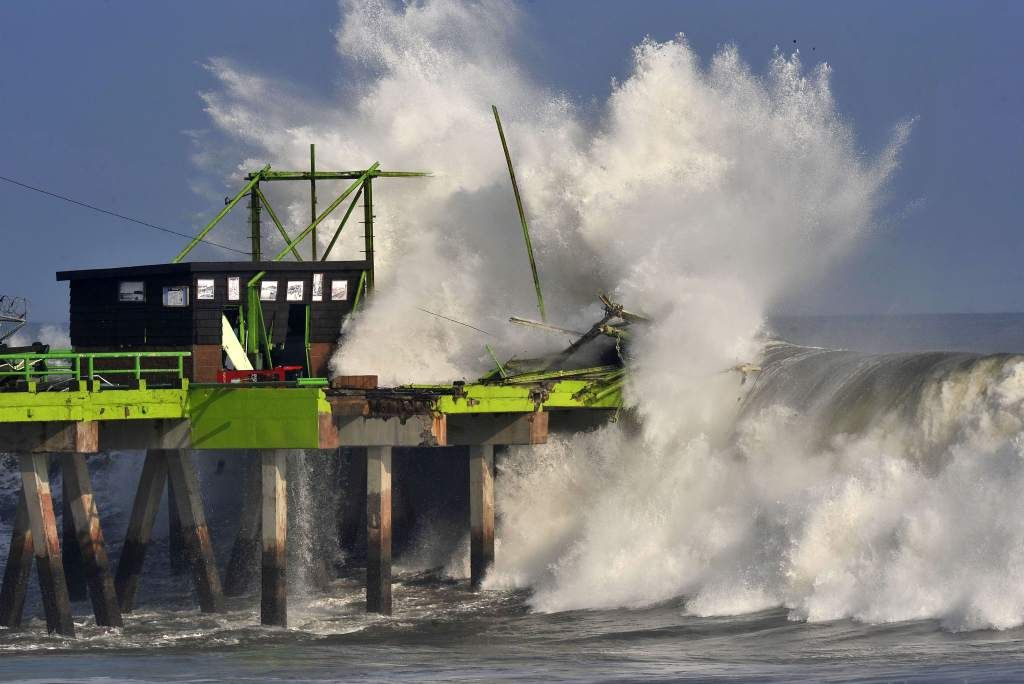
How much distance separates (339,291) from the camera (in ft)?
148

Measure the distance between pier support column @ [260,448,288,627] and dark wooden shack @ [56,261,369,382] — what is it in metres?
8.82

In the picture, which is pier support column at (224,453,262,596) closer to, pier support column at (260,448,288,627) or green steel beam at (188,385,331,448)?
green steel beam at (188,385,331,448)

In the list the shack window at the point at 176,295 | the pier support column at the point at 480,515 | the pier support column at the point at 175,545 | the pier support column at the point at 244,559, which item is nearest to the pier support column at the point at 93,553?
the pier support column at the point at 244,559

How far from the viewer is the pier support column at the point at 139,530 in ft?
117

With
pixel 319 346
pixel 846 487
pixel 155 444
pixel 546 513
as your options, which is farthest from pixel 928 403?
pixel 319 346

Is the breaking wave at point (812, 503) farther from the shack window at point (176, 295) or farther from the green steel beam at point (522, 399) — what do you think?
the shack window at point (176, 295)

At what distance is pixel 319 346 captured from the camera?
44875 millimetres

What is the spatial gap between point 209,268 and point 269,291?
6.52 ft

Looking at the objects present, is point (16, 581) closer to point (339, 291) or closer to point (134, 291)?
point (134, 291)

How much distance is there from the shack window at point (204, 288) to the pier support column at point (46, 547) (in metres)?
10.5

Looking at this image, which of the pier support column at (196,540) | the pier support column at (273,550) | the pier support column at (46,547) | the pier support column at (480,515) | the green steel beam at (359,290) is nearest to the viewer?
the pier support column at (46,547)

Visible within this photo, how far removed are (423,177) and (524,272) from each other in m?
6.45

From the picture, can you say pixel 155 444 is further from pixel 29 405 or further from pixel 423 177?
pixel 423 177

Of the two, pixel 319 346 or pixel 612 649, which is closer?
Result: pixel 612 649
